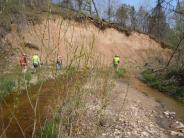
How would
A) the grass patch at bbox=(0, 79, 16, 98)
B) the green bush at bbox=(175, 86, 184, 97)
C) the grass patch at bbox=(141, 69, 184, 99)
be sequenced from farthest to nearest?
the grass patch at bbox=(141, 69, 184, 99) → the green bush at bbox=(175, 86, 184, 97) → the grass patch at bbox=(0, 79, 16, 98)

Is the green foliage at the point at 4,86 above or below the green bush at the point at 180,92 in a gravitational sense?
above

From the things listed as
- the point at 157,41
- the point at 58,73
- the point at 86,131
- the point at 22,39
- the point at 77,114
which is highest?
the point at 22,39

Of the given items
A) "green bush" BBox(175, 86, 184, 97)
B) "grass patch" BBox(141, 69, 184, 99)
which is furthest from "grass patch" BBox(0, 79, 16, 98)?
"grass patch" BBox(141, 69, 184, 99)

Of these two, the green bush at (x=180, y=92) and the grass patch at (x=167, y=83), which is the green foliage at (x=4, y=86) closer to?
the green bush at (x=180, y=92)

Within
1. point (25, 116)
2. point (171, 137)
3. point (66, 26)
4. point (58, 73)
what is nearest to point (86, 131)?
point (58, 73)

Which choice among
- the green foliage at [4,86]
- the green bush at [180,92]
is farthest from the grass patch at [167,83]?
the green foliage at [4,86]

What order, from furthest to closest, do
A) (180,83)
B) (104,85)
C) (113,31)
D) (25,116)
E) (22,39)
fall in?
(113,31), (180,83), (25,116), (104,85), (22,39)

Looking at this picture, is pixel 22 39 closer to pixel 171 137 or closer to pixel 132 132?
pixel 132 132

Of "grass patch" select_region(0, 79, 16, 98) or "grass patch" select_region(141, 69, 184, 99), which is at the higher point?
"grass patch" select_region(0, 79, 16, 98)

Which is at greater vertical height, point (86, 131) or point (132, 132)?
point (86, 131)

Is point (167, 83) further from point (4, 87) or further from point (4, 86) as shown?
point (4, 86)

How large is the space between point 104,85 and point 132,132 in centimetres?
712

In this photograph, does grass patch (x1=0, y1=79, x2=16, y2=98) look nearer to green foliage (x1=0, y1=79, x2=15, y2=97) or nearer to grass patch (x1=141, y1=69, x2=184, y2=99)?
green foliage (x1=0, y1=79, x2=15, y2=97)

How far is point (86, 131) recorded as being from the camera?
6176 mm
